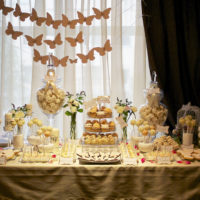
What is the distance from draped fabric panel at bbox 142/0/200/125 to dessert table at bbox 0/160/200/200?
1.05m

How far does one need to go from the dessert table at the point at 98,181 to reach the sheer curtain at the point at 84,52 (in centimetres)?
104

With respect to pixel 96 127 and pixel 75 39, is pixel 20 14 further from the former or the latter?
pixel 96 127

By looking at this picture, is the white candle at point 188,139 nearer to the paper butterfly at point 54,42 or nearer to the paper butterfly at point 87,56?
the paper butterfly at point 87,56

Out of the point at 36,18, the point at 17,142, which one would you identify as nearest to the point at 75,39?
the point at 36,18

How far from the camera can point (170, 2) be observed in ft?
8.90

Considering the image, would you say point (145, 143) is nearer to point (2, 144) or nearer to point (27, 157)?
point (27, 157)

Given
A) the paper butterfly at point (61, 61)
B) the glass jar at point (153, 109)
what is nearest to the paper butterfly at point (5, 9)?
the paper butterfly at point (61, 61)

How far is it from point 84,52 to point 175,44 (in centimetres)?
90

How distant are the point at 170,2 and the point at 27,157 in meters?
1.96

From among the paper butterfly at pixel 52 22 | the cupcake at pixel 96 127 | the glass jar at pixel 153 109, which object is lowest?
the cupcake at pixel 96 127

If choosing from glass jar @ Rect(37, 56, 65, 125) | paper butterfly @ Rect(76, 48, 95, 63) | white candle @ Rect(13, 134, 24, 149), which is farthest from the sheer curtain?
white candle @ Rect(13, 134, 24, 149)

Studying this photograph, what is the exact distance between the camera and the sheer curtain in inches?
108

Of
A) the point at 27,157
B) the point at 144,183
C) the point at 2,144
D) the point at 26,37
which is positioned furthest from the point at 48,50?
the point at 144,183

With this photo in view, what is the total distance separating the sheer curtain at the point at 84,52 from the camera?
2.74 metres
